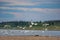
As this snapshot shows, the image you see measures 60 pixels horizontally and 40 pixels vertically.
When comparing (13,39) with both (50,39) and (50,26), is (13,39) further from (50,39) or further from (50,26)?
(50,26)

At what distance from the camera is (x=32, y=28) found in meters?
32.6

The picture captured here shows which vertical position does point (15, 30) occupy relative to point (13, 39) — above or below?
below

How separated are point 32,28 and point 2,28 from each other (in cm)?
403

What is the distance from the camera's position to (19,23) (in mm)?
30141

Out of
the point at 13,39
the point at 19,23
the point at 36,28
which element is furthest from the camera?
the point at 36,28

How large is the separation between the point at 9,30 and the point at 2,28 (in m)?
0.88

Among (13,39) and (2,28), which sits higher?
(13,39)

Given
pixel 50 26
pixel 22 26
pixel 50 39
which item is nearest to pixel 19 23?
pixel 22 26

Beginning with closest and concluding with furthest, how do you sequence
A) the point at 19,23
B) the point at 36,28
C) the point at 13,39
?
the point at 13,39, the point at 19,23, the point at 36,28

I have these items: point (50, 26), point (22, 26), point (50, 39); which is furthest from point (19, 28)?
point (50, 39)

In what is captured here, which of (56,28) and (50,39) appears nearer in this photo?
(50,39)

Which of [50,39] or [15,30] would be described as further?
[15,30]

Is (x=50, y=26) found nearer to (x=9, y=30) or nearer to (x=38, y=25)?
(x=38, y=25)

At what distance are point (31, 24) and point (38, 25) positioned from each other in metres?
0.85
